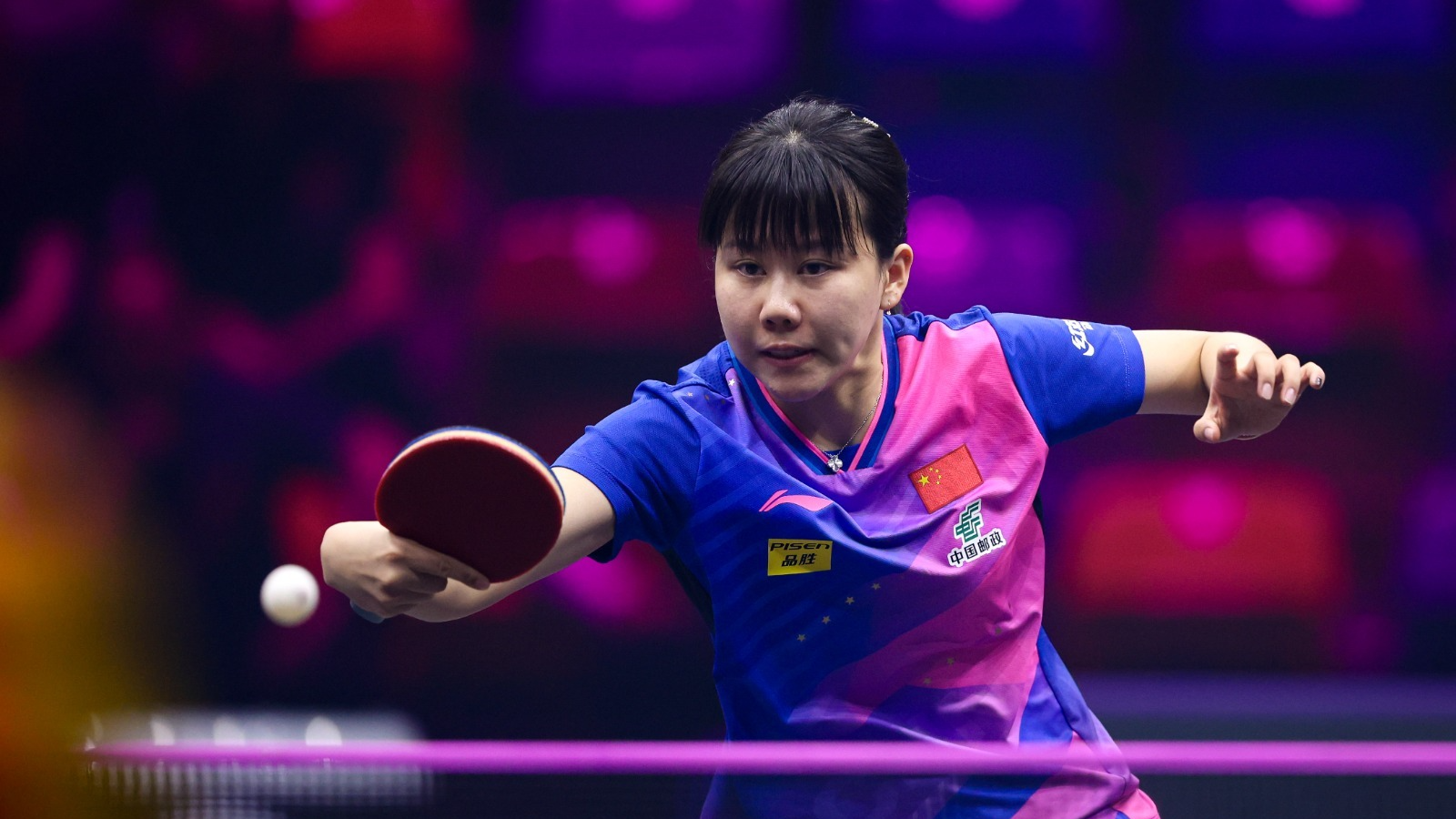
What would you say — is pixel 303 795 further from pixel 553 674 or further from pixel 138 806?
pixel 553 674

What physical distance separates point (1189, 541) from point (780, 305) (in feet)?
7.54

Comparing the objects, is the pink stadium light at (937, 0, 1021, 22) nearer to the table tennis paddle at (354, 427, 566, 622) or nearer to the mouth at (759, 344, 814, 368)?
the mouth at (759, 344, 814, 368)

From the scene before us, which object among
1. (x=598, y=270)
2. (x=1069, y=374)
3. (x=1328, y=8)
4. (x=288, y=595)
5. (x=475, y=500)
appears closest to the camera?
(x=475, y=500)

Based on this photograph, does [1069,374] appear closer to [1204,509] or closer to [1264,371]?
[1264,371]

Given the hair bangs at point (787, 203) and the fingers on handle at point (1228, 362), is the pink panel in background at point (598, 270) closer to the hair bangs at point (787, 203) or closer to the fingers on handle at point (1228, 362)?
the hair bangs at point (787, 203)

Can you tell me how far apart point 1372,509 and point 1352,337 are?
1.46 feet

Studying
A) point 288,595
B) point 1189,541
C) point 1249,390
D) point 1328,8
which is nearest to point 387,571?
point 1249,390

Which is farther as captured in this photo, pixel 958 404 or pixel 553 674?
pixel 553 674

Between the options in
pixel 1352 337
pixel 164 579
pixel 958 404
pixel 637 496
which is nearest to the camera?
pixel 637 496

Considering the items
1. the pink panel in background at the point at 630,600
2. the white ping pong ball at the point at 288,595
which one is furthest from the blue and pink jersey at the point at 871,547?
the pink panel in background at the point at 630,600

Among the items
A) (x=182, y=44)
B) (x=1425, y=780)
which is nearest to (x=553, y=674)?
(x=182, y=44)

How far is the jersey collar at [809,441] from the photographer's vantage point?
6.10 ft

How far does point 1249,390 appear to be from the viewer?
1.82 meters

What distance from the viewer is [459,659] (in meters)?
3.79
